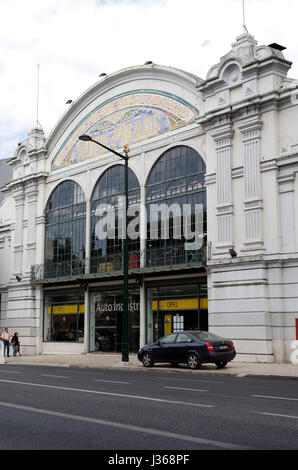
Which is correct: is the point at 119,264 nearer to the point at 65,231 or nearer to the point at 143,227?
the point at 143,227

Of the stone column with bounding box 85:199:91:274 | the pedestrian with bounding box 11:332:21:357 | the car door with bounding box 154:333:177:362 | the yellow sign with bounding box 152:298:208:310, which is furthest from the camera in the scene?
the pedestrian with bounding box 11:332:21:357

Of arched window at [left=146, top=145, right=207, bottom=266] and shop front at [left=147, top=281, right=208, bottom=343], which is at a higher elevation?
arched window at [left=146, top=145, right=207, bottom=266]

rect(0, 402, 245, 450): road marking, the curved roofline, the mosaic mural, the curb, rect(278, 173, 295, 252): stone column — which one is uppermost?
the curved roofline

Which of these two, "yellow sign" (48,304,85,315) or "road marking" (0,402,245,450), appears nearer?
"road marking" (0,402,245,450)

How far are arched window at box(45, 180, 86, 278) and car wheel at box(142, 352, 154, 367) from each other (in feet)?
38.5

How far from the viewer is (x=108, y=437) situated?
23.1 ft

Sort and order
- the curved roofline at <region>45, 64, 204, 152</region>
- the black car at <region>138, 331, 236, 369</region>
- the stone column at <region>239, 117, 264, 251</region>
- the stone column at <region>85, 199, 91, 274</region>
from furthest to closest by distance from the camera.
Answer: the stone column at <region>85, 199, 91, 274</region>, the curved roofline at <region>45, 64, 204, 152</region>, the stone column at <region>239, 117, 264, 251</region>, the black car at <region>138, 331, 236, 369</region>

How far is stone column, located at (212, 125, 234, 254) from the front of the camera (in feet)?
82.0

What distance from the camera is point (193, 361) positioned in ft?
65.0

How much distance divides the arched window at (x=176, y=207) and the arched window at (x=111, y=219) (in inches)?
47.2

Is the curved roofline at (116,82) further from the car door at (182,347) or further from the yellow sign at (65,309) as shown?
the car door at (182,347)

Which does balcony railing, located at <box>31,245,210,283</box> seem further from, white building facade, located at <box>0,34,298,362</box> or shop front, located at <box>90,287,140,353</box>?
shop front, located at <box>90,287,140,353</box>

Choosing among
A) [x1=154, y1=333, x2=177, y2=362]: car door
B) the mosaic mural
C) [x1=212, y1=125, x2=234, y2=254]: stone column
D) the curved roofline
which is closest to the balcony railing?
[x1=212, y1=125, x2=234, y2=254]: stone column

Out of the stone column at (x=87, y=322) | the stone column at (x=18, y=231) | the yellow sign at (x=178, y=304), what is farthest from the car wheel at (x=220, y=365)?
the stone column at (x=18, y=231)
